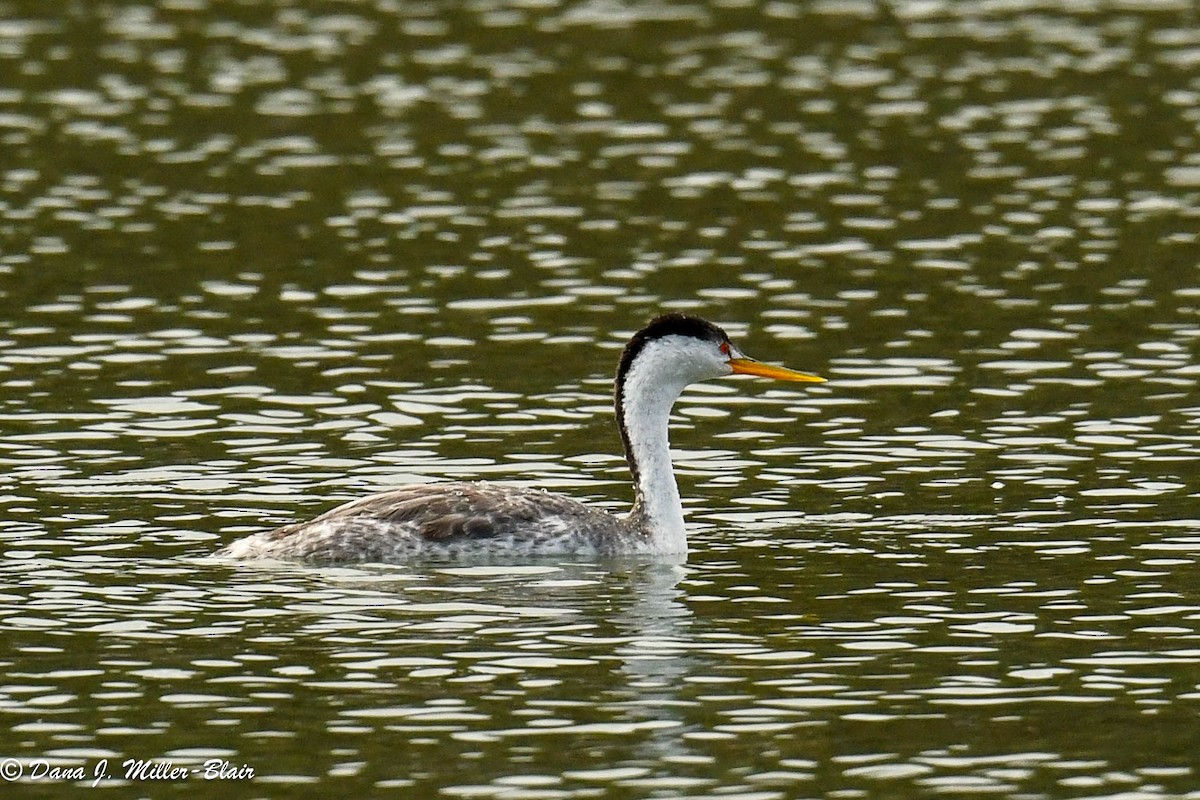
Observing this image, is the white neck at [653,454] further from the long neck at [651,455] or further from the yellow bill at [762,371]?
the yellow bill at [762,371]

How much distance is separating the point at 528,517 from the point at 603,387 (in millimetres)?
5804

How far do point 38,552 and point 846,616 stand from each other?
5.65m

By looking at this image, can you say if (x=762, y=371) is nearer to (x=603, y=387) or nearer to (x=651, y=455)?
(x=651, y=455)

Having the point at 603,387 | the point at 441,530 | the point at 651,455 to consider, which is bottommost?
the point at 603,387

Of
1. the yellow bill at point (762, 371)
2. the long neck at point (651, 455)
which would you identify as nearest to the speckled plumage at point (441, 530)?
the long neck at point (651, 455)

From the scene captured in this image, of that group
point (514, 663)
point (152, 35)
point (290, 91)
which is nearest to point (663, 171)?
point (290, 91)

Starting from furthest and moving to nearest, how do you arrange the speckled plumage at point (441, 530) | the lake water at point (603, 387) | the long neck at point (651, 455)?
the long neck at point (651, 455) < the speckled plumage at point (441, 530) < the lake water at point (603, 387)

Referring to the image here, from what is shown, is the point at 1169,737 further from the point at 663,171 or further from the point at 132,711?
the point at 663,171

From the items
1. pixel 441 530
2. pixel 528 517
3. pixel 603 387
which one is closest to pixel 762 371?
pixel 528 517

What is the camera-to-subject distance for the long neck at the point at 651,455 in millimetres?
19078

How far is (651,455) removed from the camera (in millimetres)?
19672

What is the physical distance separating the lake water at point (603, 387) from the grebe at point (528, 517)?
215mm

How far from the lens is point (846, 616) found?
17.0 meters

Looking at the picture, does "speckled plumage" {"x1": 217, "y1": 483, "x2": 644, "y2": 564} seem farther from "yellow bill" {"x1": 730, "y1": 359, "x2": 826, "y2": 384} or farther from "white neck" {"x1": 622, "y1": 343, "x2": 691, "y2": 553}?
"yellow bill" {"x1": 730, "y1": 359, "x2": 826, "y2": 384}
